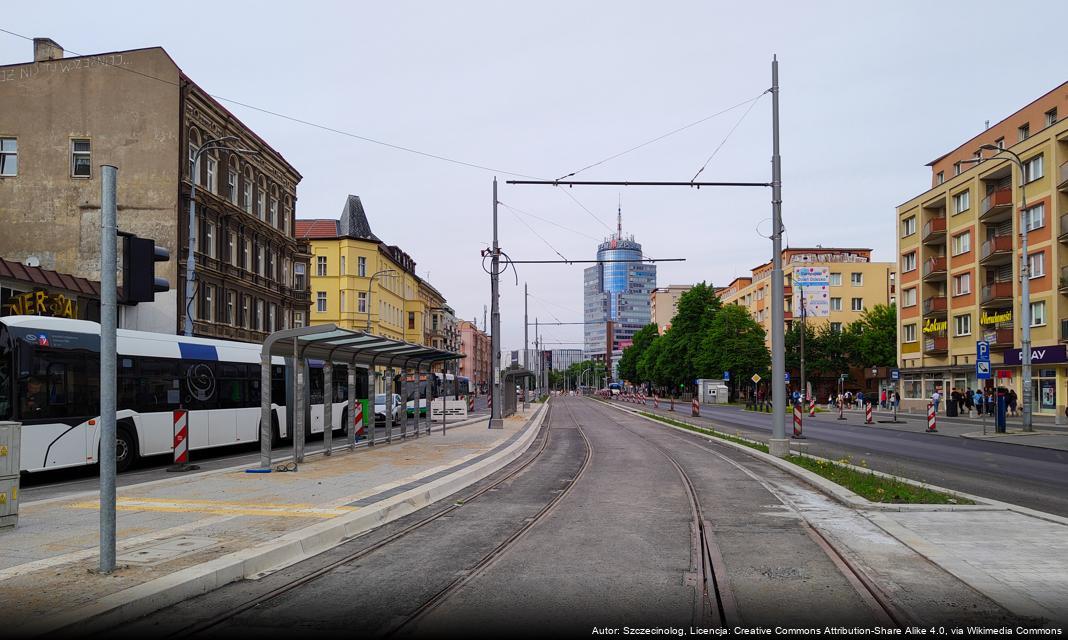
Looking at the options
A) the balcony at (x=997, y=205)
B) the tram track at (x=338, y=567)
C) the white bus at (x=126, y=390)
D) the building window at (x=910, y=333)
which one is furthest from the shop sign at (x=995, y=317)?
the tram track at (x=338, y=567)

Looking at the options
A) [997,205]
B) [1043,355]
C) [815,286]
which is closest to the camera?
[1043,355]

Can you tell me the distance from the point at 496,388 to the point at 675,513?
2341 cm

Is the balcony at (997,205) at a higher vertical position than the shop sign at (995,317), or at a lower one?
higher

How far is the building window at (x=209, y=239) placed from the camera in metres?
36.3

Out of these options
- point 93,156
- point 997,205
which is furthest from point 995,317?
point 93,156

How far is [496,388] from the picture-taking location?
34.1 m

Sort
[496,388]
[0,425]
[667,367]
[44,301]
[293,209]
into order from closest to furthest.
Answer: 1. [0,425]
2. [44,301]
3. [496,388]
4. [293,209]
5. [667,367]

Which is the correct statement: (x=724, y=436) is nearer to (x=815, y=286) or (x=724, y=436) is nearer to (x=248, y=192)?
(x=815, y=286)

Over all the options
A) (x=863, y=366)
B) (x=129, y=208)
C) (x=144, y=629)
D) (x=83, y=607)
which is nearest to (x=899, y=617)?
(x=144, y=629)

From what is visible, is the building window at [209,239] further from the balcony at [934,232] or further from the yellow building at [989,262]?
the balcony at [934,232]

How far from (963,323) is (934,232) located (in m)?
6.66

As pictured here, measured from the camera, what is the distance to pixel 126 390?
669 inches

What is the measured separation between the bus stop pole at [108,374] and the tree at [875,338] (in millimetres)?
82633

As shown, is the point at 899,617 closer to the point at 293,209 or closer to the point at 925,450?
the point at 925,450
